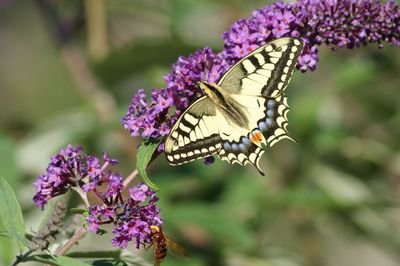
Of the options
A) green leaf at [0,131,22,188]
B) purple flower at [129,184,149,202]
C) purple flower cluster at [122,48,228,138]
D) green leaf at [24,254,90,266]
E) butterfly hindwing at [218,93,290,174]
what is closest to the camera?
green leaf at [24,254,90,266]

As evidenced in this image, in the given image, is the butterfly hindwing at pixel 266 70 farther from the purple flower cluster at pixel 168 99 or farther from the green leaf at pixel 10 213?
the green leaf at pixel 10 213

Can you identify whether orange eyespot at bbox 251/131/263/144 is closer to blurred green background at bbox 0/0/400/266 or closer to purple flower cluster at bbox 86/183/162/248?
purple flower cluster at bbox 86/183/162/248

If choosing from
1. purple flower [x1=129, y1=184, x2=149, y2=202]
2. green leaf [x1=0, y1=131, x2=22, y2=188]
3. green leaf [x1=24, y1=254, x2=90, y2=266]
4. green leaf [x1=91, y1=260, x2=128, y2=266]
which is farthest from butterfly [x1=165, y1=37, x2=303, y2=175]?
green leaf [x1=0, y1=131, x2=22, y2=188]

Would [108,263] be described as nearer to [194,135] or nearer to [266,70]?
[194,135]

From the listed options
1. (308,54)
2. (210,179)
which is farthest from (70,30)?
(308,54)

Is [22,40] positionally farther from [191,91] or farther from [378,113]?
[191,91]

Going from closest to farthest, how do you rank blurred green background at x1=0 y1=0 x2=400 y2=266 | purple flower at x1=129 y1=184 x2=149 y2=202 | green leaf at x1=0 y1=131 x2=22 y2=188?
purple flower at x1=129 y1=184 x2=149 y2=202 → green leaf at x1=0 y1=131 x2=22 y2=188 → blurred green background at x1=0 y1=0 x2=400 y2=266
